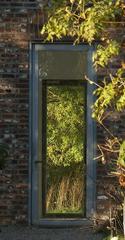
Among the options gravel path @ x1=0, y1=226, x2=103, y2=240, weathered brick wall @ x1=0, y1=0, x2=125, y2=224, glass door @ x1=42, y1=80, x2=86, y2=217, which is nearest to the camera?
gravel path @ x1=0, y1=226, x2=103, y2=240

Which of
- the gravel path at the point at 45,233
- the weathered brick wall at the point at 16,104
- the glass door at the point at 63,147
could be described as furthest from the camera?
the glass door at the point at 63,147

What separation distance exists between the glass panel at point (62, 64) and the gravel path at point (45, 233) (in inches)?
90.5

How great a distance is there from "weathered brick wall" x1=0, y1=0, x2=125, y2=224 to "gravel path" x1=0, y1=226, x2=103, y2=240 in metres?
0.33

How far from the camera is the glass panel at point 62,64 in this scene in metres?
10.4

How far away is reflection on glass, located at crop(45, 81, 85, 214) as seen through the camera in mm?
10492

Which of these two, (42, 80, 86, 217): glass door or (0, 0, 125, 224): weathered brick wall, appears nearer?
(0, 0, 125, 224): weathered brick wall

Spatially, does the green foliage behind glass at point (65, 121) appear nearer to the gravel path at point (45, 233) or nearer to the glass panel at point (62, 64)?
the glass panel at point (62, 64)

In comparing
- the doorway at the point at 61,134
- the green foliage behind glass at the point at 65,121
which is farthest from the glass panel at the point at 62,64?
the green foliage behind glass at the point at 65,121

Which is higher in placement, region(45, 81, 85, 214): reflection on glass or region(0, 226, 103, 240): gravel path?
region(45, 81, 85, 214): reflection on glass

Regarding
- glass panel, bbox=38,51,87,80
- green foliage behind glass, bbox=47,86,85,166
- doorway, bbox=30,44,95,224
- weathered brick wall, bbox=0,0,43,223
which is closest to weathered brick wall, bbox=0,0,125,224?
weathered brick wall, bbox=0,0,43,223

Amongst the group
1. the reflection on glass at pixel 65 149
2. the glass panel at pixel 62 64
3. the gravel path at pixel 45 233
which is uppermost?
the glass panel at pixel 62 64

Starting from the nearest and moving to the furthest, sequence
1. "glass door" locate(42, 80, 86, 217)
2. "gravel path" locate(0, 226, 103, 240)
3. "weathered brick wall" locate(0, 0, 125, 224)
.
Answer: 1. "gravel path" locate(0, 226, 103, 240)
2. "weathered brick wall" locate(0, 0, 125, 224)
3. "glass door" locate(42, 80, 86, 217)

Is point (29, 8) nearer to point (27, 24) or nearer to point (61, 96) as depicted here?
point (27, 24)

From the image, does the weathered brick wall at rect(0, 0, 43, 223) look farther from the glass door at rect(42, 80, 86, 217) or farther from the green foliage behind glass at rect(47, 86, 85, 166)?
the green foliage behind glass at rect(47, 86, 85, 166)
